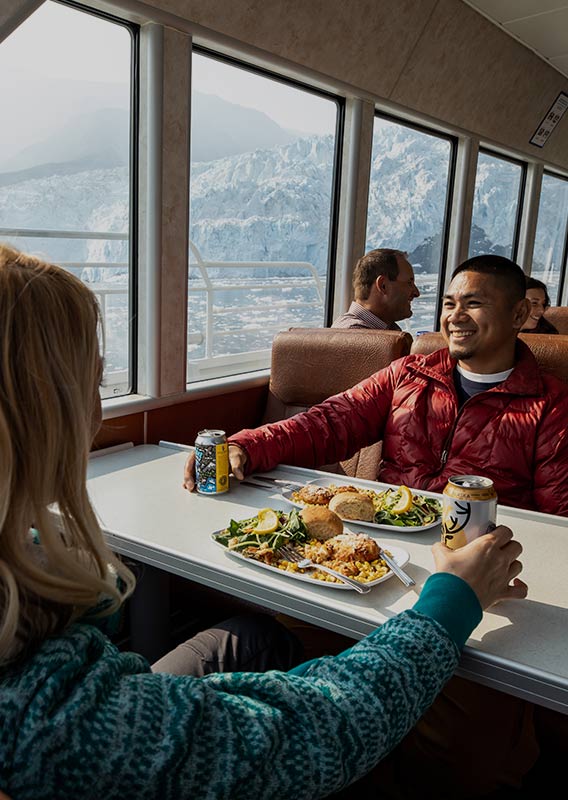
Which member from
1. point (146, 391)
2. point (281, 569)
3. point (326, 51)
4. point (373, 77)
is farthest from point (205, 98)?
point (281, 569)

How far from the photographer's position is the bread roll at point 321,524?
1529 mm

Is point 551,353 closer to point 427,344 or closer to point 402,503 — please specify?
point 427,344

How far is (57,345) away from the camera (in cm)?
78

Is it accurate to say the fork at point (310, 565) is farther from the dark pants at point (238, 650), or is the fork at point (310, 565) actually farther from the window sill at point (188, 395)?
the window sill at point (188, 395)

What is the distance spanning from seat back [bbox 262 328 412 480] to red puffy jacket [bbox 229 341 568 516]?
341 mm

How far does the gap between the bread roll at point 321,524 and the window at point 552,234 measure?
19.1ft

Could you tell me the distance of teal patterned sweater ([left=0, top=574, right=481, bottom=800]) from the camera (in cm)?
69

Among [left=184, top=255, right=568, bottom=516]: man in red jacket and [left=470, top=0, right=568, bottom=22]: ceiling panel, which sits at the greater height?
[left=470, top=0, right=568, bottom=22]: ceiling panel

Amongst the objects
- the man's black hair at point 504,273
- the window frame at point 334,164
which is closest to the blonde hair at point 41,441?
the man's black hair at point 504,273

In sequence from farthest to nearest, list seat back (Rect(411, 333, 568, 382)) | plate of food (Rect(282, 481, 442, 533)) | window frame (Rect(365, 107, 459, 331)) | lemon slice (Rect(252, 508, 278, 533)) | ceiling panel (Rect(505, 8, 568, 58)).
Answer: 1. window frame (Rect(365, 107, 459, 331))
2. ceiling panel (Rect(505, 8, 568, 58))
3. seat back (Rect(411, 333, 568, 382))
4. plate of food (Rect(282, 481, 442, 533))
5. lemon slice (Rect(252, 508, 278, 533))

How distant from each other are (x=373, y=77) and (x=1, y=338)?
11.3 feet

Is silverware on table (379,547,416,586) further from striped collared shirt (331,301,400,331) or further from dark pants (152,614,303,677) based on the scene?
striped collared shirt (331,301,400,331)

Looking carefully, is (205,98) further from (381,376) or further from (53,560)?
(53,560)

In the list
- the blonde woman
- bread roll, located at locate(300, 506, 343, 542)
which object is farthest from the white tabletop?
the blonde woman
